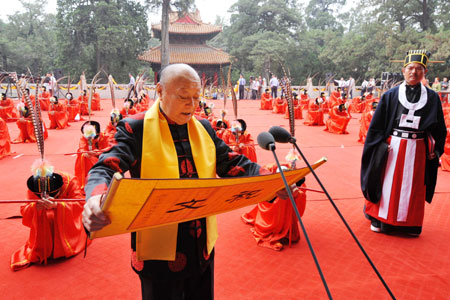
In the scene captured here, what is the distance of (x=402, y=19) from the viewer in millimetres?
20109

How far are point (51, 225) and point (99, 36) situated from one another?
20.3 m

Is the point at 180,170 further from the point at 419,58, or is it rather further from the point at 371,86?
the point at 371,86

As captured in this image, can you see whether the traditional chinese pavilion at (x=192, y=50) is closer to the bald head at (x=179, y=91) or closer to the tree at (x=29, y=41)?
the tree at (x=29, y=41)

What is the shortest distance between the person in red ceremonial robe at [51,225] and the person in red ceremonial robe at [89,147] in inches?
55.0

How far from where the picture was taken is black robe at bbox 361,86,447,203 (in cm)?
291

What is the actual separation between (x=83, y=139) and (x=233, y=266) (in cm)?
281

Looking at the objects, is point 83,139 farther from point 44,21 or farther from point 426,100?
point 44,21

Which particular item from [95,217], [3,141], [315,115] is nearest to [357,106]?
[315,115]

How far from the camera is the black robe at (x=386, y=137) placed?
2914 millimetres

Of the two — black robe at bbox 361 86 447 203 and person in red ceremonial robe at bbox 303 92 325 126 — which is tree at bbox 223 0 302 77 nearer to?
person in red ceremonial robe at bbox 303 92 325 126

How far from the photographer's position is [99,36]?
20328 mm

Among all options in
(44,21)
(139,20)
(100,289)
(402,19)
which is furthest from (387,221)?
(44,21)

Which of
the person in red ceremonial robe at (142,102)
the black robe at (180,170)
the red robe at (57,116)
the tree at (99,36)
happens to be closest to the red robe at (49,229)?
the black robe at (180,170)

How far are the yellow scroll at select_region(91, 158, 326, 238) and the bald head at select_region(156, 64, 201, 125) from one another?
0.39 m
